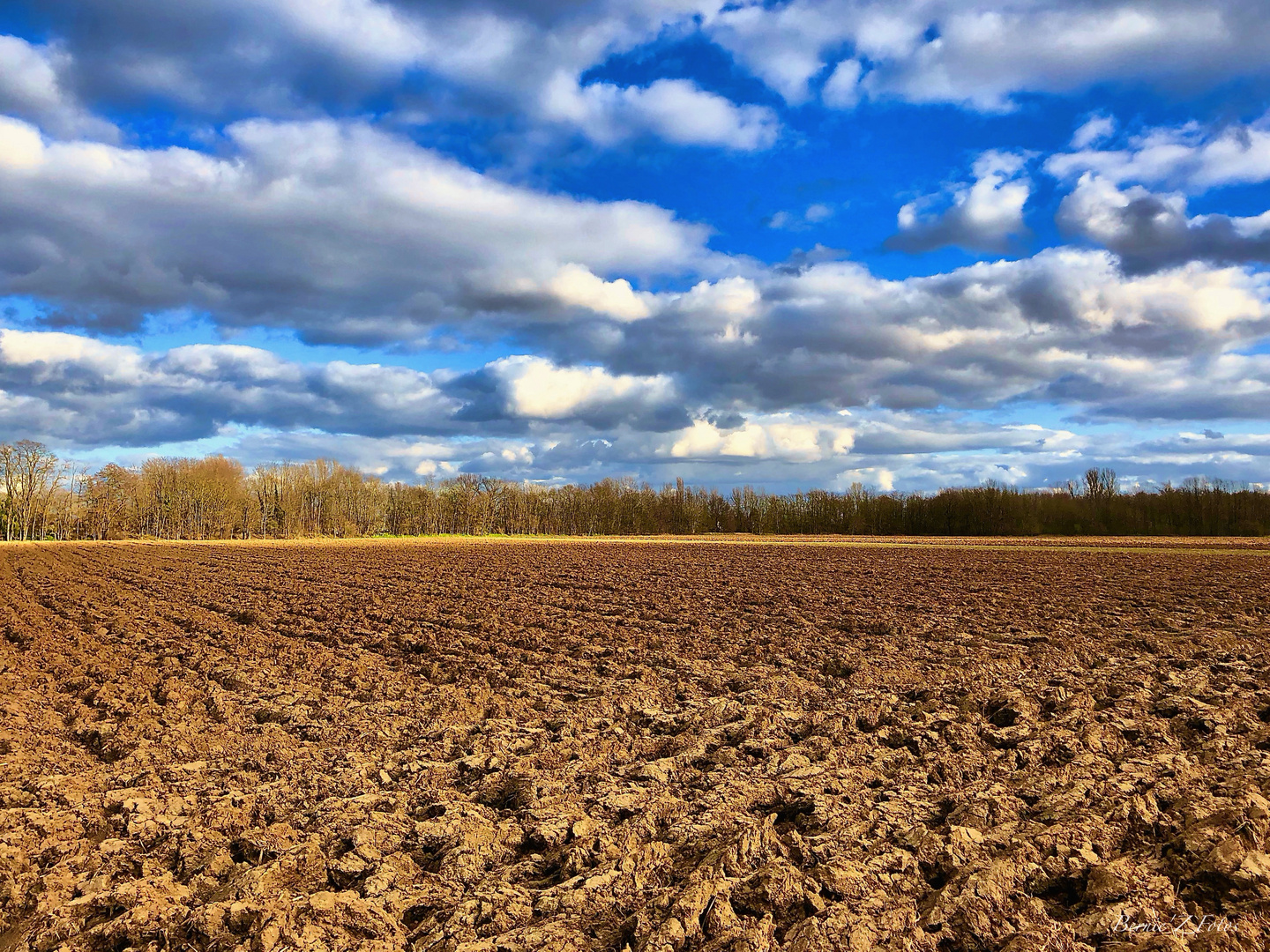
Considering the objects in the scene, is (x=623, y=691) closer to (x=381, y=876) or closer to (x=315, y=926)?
(x=381, y=876)

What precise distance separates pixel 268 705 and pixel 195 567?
2856 centimetres

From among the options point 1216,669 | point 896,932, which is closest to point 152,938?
point 896,932

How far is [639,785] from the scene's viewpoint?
7383mm

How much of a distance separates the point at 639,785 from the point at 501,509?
97513 millimetres

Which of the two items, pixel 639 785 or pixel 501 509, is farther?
pixel 501 509

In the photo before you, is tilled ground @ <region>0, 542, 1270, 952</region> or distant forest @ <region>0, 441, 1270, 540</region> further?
distant forest @ <region>0, 441, 1270, 540</region>

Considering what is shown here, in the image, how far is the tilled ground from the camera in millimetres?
5043

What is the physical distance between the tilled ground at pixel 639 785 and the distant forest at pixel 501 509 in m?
73.3

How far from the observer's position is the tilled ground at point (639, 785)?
16.5ft

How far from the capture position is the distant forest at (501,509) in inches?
3194

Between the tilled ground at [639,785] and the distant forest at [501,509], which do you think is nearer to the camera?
the tilled ground at [639,785]

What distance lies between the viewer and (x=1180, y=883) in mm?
5238

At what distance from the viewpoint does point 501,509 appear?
338 feet

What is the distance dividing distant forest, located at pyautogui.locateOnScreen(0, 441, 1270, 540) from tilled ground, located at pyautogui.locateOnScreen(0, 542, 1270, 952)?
240 ft
